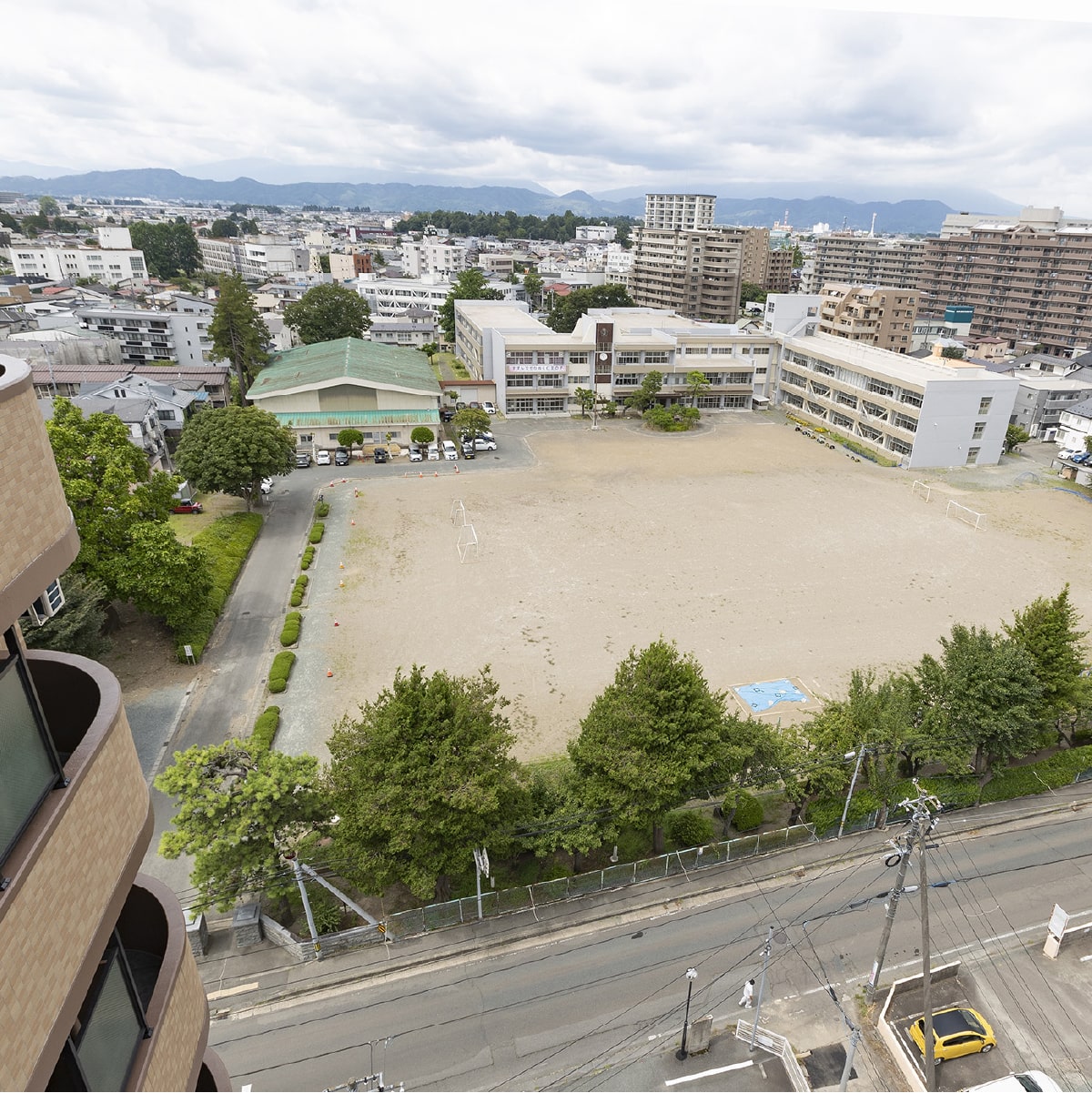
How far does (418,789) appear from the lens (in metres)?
13.7

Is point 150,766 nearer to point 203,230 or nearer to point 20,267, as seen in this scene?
point 20,267

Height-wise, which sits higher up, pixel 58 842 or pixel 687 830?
pixel 58 842

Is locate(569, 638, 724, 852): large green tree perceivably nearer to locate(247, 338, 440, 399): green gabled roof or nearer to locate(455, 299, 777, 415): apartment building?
locate(247, 338, 440, 399): green gabled roof

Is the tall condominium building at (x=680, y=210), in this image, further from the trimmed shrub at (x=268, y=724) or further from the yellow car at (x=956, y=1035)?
the yellow car at (x=956, y=1035)

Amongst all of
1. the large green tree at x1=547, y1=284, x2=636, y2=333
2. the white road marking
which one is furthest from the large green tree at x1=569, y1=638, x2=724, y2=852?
the large green tree at x1=547, y1=284, x2=636, y2=333

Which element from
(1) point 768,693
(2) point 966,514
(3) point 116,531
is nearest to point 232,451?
(3) point 116,531

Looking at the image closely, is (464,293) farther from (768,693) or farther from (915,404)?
(768,693)

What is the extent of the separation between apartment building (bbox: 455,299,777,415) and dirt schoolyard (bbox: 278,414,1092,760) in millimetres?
11408

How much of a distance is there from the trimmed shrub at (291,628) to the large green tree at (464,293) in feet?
189

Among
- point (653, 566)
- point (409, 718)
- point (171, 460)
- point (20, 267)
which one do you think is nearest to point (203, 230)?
point (20, 267)

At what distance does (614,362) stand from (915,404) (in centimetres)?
2194

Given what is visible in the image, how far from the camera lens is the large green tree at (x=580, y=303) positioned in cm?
7975

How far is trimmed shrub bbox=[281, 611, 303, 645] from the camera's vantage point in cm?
2548

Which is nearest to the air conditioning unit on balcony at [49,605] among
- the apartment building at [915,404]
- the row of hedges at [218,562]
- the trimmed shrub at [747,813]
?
the row of hedges at [218,562]
